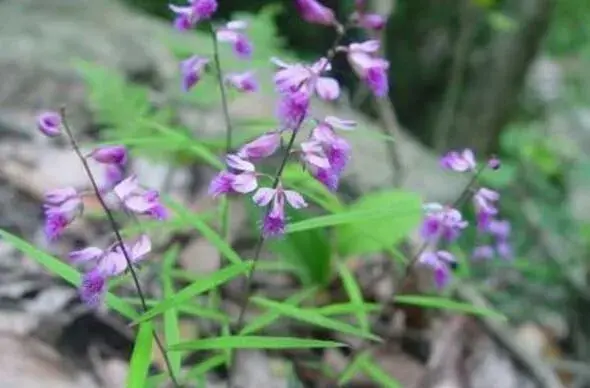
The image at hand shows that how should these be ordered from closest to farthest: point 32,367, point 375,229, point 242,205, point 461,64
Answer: point 32,367 → point 375,229 → point 242,205 → point 461,64

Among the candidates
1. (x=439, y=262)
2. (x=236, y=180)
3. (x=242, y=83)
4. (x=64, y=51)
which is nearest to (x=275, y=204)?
(x=236, y=180)

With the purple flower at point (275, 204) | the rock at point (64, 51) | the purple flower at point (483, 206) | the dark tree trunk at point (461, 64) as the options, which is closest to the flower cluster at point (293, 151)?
the purple flower at point (275, 204)

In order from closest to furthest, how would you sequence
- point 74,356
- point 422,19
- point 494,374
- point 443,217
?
point 443,217 → point 74,356 → point 494,374 → point 422,19

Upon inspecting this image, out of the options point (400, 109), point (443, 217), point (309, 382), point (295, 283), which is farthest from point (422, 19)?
point (443, 217)

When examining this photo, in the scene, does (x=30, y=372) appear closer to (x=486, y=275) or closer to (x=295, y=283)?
(x=295, y=283)

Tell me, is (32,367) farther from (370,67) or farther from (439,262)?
(370,67)

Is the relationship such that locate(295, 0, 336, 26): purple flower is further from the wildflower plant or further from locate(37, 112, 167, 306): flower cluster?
locate(37, 112, 167, 306): flower cluster
